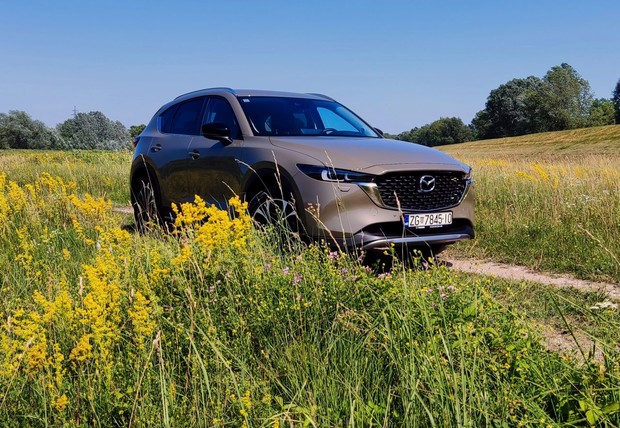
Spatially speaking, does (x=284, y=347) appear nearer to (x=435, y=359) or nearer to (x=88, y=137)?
(x=435, y=359)

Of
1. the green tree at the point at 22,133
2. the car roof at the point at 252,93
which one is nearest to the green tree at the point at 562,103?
the green tree at the point at 22,133

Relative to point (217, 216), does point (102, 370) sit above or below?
below

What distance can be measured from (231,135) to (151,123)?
264cm

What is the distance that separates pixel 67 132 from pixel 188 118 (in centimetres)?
6566

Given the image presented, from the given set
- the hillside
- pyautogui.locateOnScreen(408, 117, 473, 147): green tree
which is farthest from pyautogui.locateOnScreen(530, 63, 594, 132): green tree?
pyautogui.locateOnScreen(408, 117, 473, 147): green tree

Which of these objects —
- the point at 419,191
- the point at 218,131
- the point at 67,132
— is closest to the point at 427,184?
the point at 419,191

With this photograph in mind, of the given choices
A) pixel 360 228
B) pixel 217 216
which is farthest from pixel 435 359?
pixel 360 228

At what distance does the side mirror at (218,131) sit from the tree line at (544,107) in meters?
85.4

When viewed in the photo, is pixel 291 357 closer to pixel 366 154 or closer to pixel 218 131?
pixel 366 154

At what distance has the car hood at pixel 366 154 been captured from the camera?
520 centimetres

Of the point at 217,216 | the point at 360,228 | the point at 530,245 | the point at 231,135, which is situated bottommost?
the point at 530,245

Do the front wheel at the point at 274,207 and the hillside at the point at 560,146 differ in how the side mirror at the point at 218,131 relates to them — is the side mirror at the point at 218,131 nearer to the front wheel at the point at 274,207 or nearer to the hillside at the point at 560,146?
the front wheel at the point at 274,207

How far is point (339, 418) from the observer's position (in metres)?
2.27

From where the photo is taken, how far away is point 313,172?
5164mm
